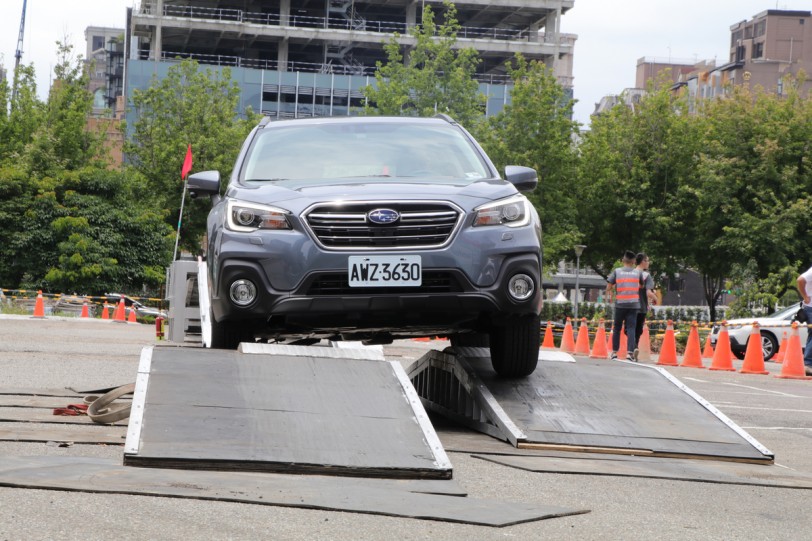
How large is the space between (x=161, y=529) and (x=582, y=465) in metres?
2.96

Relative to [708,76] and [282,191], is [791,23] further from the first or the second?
[282,191]

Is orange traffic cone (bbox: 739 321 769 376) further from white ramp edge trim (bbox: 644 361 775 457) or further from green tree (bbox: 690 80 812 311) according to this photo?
green tree (bbox: 690 80 812 311)

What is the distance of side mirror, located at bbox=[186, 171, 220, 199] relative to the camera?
27.2 feet

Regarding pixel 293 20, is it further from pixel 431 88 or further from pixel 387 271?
pixel 387 271

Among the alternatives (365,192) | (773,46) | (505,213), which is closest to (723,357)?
(505,213)

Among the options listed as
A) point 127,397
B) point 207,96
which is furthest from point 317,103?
point 127,397

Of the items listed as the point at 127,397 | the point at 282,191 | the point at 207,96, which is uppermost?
the point at 207,96

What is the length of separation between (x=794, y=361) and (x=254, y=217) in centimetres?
1295

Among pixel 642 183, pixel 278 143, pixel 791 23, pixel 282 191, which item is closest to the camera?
pixel 282 191

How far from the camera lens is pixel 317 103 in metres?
81.1

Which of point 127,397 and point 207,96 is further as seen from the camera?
point 207,96

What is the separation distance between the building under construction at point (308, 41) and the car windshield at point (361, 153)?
7064cm

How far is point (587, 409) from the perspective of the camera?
7.66 m

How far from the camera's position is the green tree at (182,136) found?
174ft
